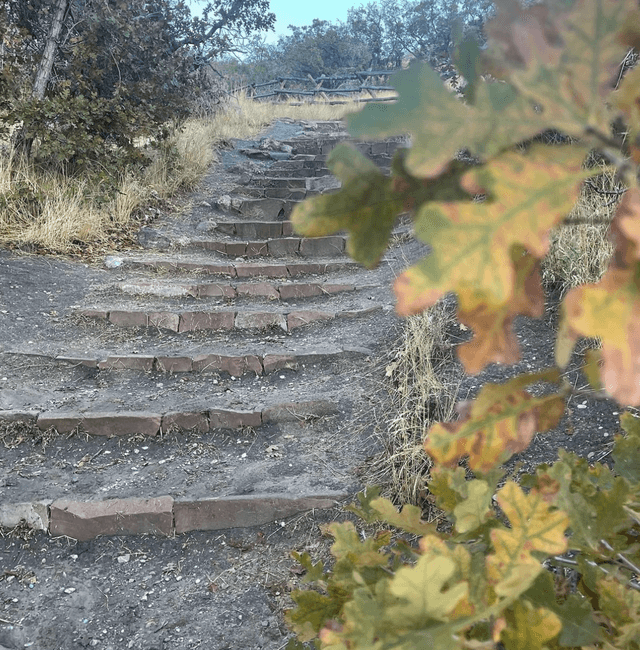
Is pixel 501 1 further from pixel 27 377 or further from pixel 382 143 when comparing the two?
pixel 382 143

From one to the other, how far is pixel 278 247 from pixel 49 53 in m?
2.86

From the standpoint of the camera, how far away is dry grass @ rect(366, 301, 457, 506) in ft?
7.74

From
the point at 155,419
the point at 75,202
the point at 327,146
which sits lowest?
the point at 155,419

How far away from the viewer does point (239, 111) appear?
1205 cm

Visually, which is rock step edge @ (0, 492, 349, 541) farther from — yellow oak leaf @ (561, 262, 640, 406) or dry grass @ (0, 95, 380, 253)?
dry grass @ (0, 95, 380, 253)

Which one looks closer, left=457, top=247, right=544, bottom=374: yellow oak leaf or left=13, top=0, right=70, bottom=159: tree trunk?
left=457, top=247, right=544, bottom=374: yellow oak leaf

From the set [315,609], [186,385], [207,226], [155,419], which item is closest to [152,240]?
[207,226]

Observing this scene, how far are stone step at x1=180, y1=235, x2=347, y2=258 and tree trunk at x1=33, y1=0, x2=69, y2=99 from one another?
2012mm

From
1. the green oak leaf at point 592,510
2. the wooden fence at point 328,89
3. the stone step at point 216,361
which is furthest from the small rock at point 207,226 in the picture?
the wooden fence at point 328,89

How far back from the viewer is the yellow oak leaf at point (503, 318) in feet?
1.11

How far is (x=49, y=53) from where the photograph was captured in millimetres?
5812

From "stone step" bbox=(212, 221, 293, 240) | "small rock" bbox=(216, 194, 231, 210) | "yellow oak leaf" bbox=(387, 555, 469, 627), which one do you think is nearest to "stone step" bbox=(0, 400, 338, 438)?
"yellow oak leaf" bbox=(387, 555, 469, 627)

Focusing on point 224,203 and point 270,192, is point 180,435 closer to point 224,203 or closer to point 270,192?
point 224,203

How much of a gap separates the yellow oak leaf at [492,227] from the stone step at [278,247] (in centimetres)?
547
